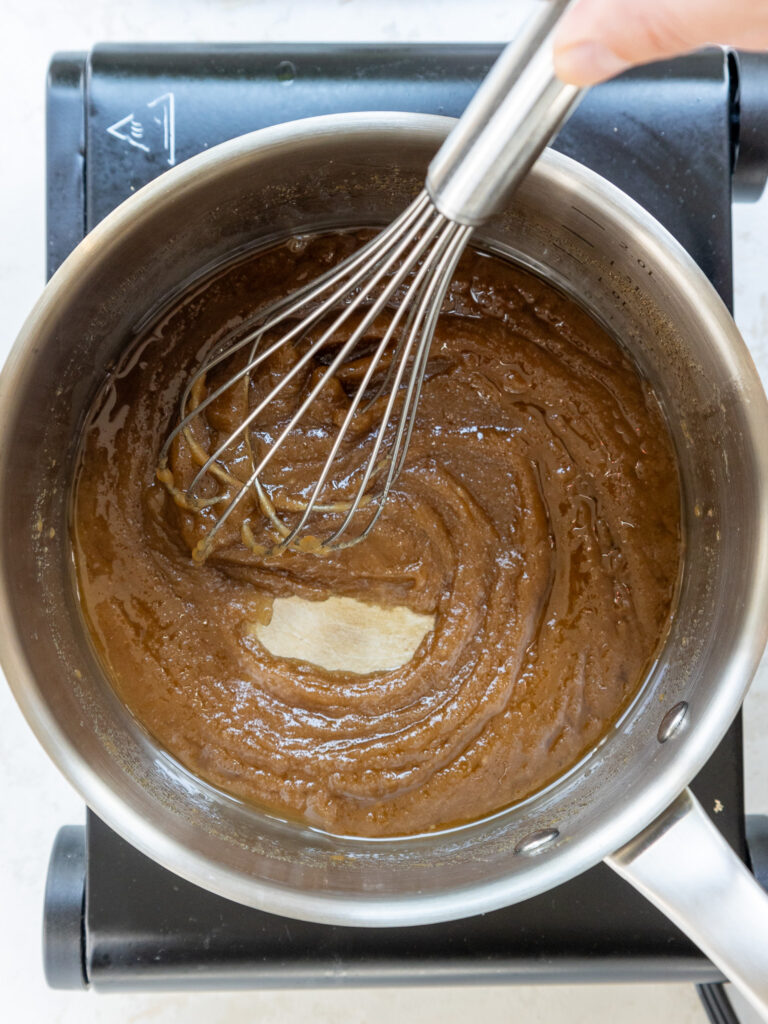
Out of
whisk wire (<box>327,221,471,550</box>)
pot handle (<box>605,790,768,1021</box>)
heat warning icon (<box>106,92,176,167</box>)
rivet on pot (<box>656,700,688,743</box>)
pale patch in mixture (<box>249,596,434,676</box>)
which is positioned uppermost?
heat warning icon (<box>106,92,176,167</box>)

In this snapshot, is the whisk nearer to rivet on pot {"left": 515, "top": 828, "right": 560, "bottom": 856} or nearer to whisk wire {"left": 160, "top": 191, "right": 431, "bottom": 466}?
whisk wire {"left": 160, "top": 191, "right": 431, "bottom": 466}

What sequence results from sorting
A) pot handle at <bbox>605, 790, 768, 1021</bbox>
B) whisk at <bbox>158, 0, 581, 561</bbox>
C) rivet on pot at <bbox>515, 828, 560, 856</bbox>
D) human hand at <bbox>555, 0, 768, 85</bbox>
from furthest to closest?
rivet on pot at <bbox>515, 828, 560, 856</bbox>, pot handle at <bbox>605, 790, 768, 1021</bbox>, whisk at <bbox>158, 0, 581, 561</bbox>, human hand at <bbox>555, 0, 768, 85</bbox>

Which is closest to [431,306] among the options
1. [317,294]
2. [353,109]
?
[317,294]

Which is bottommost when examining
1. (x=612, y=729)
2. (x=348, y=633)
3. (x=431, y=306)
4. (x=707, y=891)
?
(x=707, y=891)

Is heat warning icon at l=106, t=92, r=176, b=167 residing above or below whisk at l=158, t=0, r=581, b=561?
above

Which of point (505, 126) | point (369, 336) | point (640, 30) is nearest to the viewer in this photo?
point (640, 30)

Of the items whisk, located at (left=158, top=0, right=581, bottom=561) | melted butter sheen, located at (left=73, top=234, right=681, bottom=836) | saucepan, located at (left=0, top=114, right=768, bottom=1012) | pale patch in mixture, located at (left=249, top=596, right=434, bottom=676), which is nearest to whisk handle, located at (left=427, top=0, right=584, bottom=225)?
whisk, located at (left=158, top=0, right=581, bottom=561)

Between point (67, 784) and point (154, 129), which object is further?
point (67, 784)

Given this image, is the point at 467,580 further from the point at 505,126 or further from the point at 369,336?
the point at 505,126
